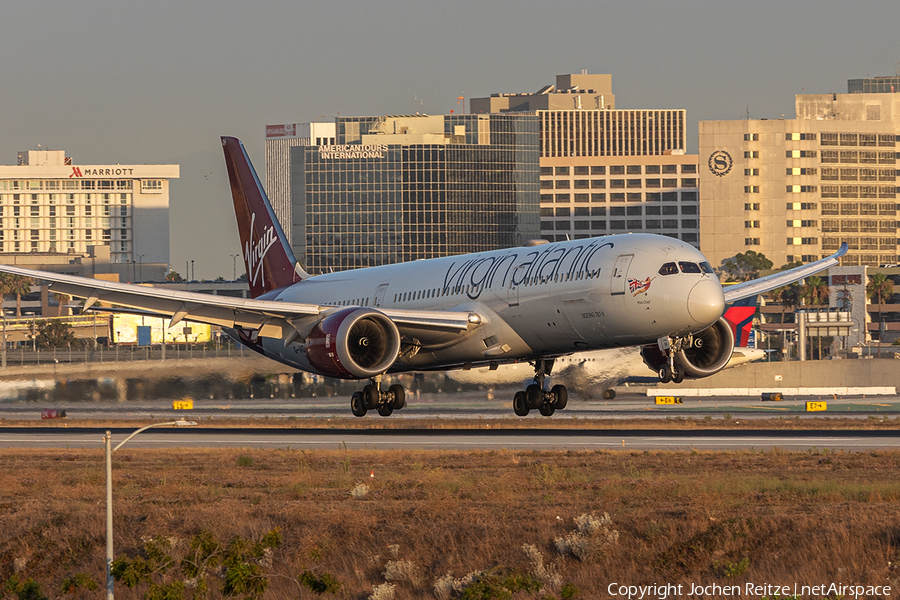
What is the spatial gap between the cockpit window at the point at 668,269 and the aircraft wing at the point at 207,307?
8.98 meters

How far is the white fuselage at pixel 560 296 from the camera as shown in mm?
43094

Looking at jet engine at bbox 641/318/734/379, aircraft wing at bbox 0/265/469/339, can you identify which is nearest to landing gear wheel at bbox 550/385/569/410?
jet engine at bbox 641/318/734/379

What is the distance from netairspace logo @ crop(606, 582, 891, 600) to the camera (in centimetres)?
2739

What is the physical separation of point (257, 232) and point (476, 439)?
52.7 feet

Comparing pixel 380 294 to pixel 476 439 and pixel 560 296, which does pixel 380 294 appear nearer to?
pixel 476 439

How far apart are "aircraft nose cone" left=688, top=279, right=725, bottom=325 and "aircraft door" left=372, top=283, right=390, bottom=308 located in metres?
17.7

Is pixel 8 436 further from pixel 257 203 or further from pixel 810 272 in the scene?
pixel 810 272

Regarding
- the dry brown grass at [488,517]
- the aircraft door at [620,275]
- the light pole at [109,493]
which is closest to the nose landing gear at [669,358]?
the aircraft door at [620,275]

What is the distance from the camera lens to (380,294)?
56719 millimetres

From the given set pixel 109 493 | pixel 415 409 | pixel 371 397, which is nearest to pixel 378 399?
pixel 371 397

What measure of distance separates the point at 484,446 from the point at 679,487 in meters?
17.8

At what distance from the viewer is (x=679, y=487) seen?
39.9 m

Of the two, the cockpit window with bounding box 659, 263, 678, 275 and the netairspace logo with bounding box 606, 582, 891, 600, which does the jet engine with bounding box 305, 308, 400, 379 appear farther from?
the netairspace logo with bounding box 606, 582, 891, 600

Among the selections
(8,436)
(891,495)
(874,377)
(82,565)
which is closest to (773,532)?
(891,495)
